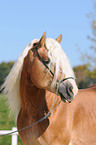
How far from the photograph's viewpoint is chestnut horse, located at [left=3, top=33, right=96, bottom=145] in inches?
111

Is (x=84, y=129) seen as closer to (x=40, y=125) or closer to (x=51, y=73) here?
(x=40, y=125)

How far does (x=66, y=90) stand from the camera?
2742 mm

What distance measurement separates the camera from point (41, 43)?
300 centimetres

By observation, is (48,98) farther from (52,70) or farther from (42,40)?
(42,40)

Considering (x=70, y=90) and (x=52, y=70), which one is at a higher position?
(x=52, y=70)

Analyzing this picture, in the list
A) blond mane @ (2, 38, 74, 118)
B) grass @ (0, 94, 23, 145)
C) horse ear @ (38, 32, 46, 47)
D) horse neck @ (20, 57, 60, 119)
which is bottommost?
grass @ (0, 94, 23, 145)

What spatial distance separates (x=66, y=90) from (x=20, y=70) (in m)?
0.83

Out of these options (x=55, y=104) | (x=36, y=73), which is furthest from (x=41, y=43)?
(x=55, y=104)

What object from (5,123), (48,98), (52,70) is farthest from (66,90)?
(5,123)

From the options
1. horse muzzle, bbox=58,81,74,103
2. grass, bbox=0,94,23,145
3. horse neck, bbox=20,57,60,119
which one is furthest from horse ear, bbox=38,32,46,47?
grass, bbox=0,94,23,145

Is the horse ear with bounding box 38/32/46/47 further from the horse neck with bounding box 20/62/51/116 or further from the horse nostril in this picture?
the horse nostril

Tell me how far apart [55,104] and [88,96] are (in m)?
0.79

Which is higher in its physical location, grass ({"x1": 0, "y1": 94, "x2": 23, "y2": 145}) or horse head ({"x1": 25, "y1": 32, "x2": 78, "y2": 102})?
horse head ({"x1": 25, "y1": 32, "x2": 78, "y2": 102})

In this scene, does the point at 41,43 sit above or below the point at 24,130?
above
